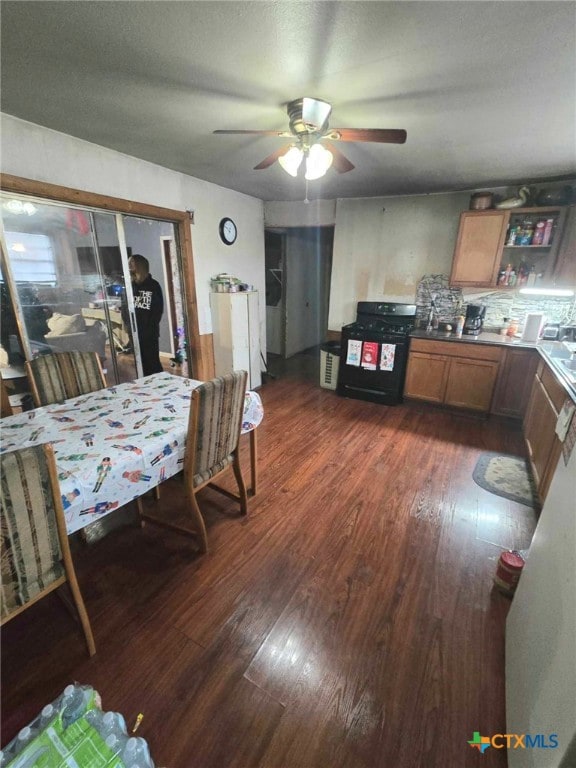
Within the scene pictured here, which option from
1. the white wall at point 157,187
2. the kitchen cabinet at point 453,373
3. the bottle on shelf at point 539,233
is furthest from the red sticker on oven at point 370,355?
the bottle on shelf at point 539,233

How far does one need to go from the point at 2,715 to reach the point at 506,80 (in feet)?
11.0

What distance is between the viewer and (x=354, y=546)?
1.92 metres

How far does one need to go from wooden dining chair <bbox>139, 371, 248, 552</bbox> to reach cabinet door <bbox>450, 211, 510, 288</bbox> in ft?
9.84

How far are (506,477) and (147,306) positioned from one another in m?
3.73

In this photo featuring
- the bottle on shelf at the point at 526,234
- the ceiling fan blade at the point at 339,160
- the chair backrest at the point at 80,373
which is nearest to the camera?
the ceiling fan blade at the point at 339,160

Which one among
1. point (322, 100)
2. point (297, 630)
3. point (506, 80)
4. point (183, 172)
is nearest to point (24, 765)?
point (297, 630)

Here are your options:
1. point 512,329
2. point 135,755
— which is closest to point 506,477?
point 512,329

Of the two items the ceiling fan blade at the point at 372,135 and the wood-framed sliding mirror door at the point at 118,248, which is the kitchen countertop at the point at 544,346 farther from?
the wood-framed sliding mirror door at the point at 118,248

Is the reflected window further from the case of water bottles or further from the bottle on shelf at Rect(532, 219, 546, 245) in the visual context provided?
the bottle on shelf at Rect(532, 219, 546, 245)

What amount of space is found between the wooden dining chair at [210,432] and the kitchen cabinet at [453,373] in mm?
2593

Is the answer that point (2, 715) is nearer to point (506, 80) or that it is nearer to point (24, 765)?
point (24, 765)

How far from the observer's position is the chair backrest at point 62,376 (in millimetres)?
1935

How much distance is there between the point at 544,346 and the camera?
3.06 meters

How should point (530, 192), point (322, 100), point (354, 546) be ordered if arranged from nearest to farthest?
point (322, 100) → point (354, 546) → point (530, 192)
